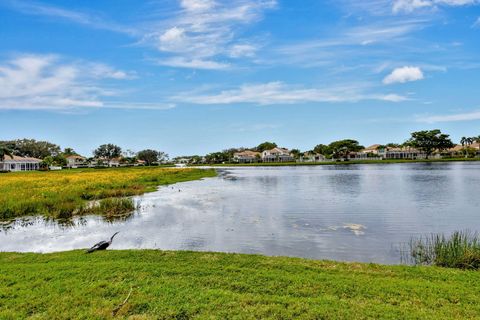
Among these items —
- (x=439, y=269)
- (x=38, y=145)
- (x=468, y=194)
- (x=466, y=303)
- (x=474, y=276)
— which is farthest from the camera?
(x=38, y=145)

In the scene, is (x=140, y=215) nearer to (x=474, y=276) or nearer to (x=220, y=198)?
(x=220, y=198)

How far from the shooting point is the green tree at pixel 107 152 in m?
171

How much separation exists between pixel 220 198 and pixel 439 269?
886 inches

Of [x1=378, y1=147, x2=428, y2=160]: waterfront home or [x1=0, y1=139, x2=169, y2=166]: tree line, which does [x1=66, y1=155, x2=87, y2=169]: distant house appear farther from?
[x1=378, y1=147, x2=428, y2=160]: waterfront home

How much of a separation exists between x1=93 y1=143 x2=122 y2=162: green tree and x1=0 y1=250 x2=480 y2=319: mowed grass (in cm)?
17155

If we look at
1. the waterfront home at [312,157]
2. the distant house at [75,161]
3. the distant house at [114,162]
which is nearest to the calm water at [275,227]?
the distant house at [75,161]

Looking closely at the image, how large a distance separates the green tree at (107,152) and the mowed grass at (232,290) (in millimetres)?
171550

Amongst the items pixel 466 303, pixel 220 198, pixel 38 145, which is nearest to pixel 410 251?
pixel 466 303

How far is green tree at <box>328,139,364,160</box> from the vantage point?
140125mm

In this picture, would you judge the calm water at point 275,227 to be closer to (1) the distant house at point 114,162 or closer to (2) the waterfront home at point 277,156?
(2) the waterfront home at point 277,156

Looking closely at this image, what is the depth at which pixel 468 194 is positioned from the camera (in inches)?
1160

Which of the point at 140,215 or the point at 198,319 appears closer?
the point at 198,319

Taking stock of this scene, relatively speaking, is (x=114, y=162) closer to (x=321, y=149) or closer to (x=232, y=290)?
(x=321, y=149)

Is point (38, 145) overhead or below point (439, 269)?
overhead
